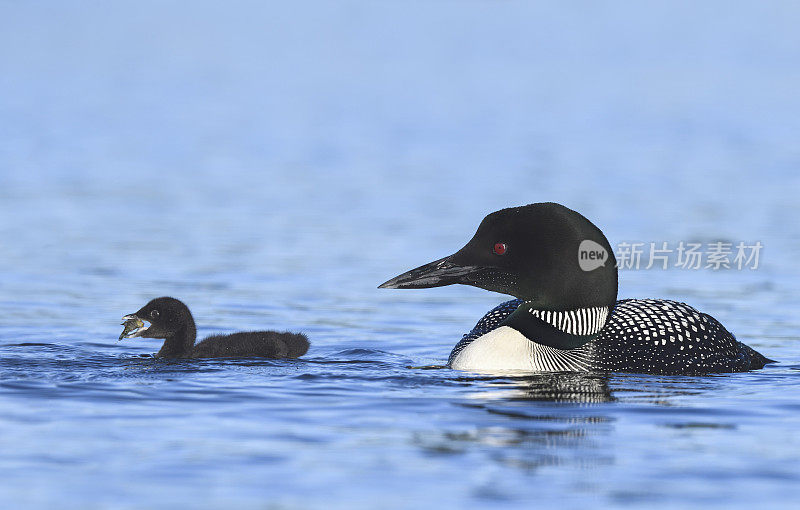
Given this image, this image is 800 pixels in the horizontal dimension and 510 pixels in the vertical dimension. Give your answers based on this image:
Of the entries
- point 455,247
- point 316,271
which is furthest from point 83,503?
point 455,247

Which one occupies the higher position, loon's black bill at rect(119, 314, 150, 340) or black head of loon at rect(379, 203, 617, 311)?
black head of loon at rect(379, 203, 617, 311)

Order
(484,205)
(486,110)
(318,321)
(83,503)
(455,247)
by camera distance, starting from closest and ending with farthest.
Answer: (83,503), (318,321), (455,247), (484,205), (486,110)

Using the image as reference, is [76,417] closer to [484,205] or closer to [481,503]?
[481,503]

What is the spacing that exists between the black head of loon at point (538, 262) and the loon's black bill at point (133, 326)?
154 centimetres

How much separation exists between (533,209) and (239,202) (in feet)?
25.0

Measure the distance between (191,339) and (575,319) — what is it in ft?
6.96

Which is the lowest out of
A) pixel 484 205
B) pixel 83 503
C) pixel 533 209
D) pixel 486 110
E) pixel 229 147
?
pixel 83 503

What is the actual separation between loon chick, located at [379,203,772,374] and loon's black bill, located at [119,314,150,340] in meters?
1.52

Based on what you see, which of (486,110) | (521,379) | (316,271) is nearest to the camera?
(521,379)

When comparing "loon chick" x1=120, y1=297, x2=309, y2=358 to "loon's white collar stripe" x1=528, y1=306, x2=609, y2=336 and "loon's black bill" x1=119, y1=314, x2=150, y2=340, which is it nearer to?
"loon's black bill" x1=119, y1=314, x2=150, y2=340

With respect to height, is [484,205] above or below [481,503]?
above

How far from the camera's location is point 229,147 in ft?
64.5

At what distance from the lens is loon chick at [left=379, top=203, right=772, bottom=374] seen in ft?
24.0

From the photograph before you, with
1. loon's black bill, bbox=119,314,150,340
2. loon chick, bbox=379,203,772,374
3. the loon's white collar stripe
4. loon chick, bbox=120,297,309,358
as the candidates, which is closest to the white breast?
loon chick, bbox=379,203,772,374
